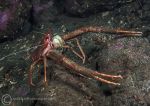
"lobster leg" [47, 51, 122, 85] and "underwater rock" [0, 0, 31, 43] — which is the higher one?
"underwater rock" [0, 0, 31, 43]

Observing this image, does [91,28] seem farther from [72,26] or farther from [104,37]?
[72,26]

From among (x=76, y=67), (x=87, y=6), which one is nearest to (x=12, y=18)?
(x=87, y=6)

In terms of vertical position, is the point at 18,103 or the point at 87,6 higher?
the point at 87,6

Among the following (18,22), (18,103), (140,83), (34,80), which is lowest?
(18,103)

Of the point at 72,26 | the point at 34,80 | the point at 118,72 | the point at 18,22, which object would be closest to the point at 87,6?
the point at 72,26

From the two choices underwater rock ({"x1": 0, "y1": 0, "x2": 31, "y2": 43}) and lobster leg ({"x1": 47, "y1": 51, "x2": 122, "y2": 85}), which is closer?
lobster leg ({"x1": 47, "y1": 51, "x2": 122, "y2": 85})

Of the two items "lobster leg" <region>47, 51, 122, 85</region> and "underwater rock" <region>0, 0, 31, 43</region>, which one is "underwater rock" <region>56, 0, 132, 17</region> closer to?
"underwater rock" <region>0, 0, 31, 43</region>

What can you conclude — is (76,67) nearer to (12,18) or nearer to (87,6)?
(87,6)

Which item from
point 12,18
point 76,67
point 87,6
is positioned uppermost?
point 87,6

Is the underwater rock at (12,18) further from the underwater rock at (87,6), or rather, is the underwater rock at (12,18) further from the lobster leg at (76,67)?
the lobster leg at (76,67)

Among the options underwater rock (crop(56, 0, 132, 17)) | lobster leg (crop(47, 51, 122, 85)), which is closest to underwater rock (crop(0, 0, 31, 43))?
underwater rock (crop(56, 0, 132, 17))

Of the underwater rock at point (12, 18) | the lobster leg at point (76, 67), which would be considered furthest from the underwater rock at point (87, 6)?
the lobster leg at point (76, 67)
